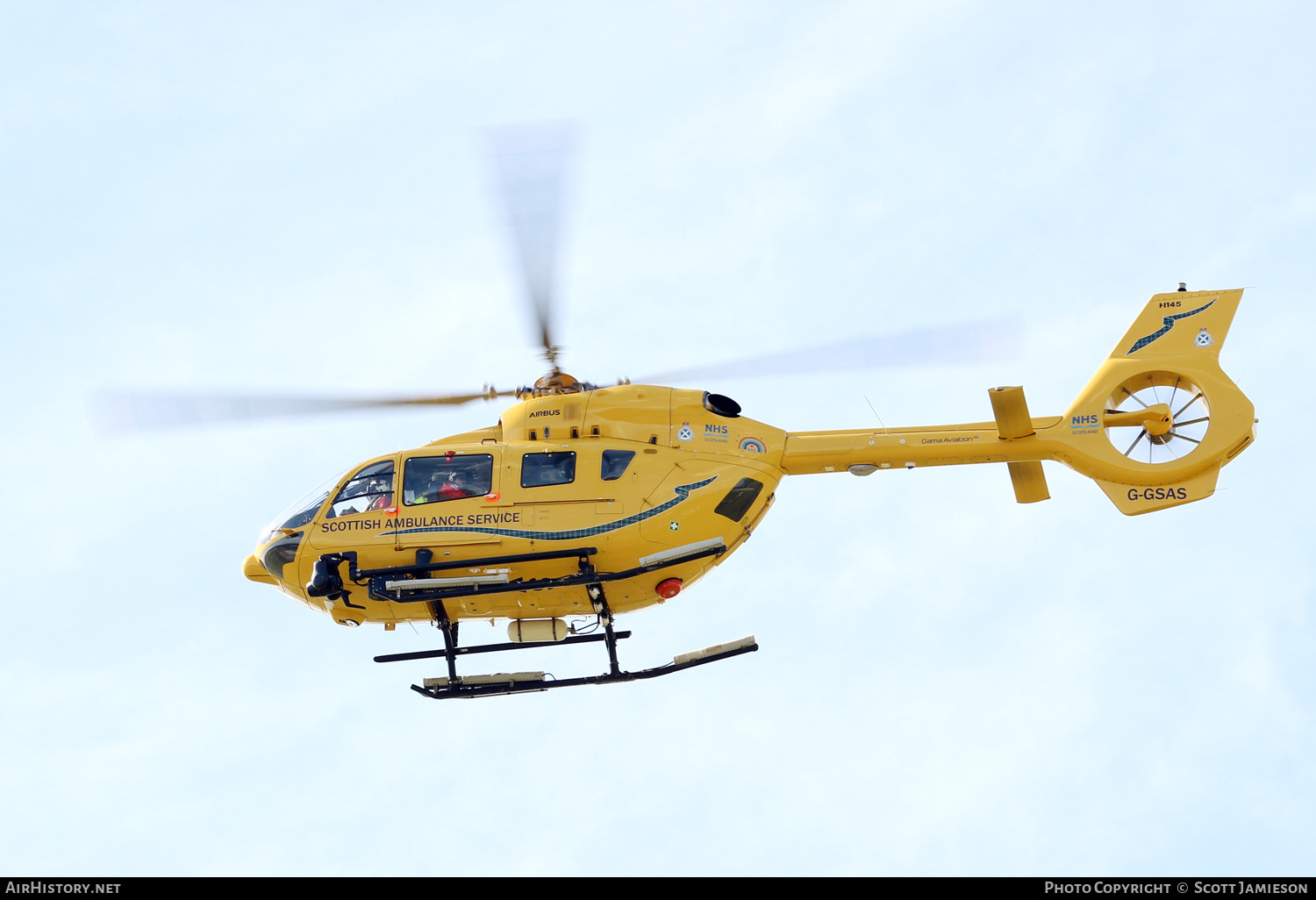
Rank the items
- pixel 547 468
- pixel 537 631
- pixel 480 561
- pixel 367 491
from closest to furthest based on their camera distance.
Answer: pixel 480 561
pixel 547 468
pixel 367 491
pixel 537 631

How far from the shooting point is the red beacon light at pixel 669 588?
19.8m

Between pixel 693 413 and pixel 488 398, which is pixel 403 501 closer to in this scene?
pixel 488 398

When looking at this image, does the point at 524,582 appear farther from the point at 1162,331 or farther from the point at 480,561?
the point at 1162,331

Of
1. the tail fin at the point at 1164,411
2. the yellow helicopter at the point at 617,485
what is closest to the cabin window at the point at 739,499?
the yellow helicopter at the point at 617,485

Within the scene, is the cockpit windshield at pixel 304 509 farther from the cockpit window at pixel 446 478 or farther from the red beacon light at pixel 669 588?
the red beacon light at pixel 669 588

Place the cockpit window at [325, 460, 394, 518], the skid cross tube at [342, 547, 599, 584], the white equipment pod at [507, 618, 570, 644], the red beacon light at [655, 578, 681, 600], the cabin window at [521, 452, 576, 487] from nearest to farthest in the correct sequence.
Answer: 1. the skid cross tube at [342, 547, 599, 584]
2. the cabin window at [521, 452, 576, 487]
3. the cockpit window at [325, 460, 394, 518]
4. the red beacon light at [655, 578, 681, 600]
5. the white equipment pod at [507, 618, 570, 644]

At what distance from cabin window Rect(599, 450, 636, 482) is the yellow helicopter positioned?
0.02 m

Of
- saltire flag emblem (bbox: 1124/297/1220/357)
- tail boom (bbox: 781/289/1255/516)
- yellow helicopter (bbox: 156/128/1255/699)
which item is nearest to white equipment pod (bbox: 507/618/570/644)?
yellow helicopter (bbox: 156/128/1255/699)

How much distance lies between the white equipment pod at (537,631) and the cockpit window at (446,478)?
6.81 ft

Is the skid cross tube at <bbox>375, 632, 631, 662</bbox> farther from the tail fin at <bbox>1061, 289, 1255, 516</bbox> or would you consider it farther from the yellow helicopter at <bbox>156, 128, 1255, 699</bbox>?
the tail fin at <bbox>1061, 289, 1255, 516</bbox>

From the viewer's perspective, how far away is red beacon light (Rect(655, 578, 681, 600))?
779 inches

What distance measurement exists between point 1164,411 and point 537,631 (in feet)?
29.9

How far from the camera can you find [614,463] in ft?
64.0

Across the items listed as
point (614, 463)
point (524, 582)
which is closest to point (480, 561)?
point (524, 582)
